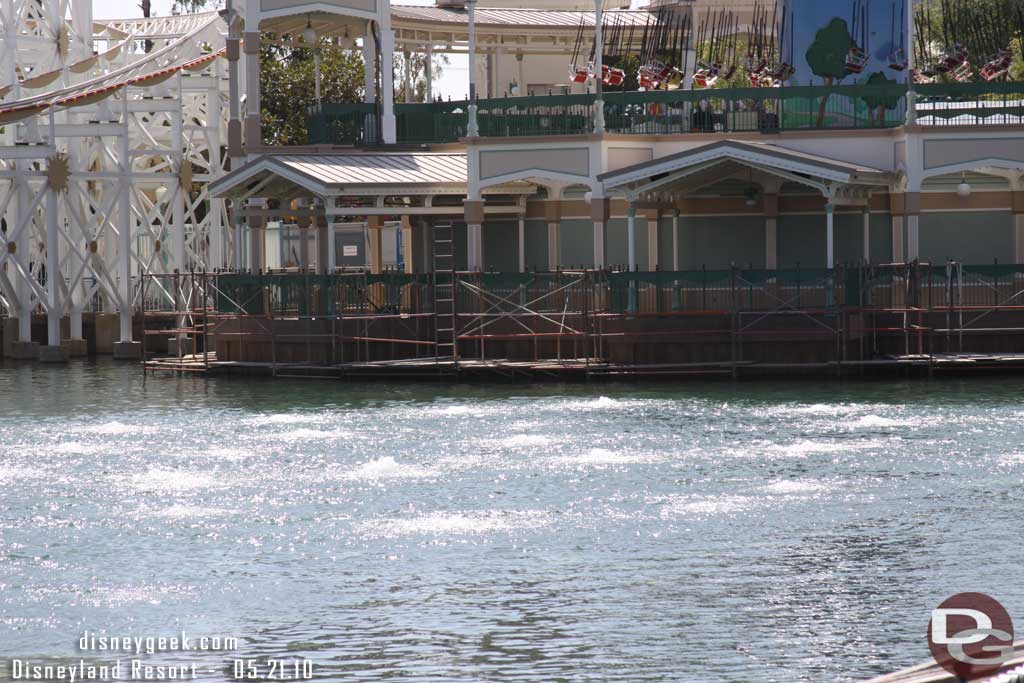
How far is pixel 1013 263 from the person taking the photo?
47.0m

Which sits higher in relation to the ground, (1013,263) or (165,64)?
(165,64)

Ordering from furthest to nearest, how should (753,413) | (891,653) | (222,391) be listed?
(222,391)
(753,413)
(891,653)

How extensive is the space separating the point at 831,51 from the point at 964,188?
732 centimetres

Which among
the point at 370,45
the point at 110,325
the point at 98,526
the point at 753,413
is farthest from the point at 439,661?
the point at 110,325

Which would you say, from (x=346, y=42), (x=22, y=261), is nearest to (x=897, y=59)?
(x=346, y=42)

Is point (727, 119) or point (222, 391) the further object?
point (727, 119)

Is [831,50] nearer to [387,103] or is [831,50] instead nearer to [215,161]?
[387,103]

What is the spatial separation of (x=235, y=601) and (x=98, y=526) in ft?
18.0

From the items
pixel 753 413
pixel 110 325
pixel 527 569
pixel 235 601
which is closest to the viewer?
pixel 235 601

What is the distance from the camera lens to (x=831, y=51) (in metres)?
53.2

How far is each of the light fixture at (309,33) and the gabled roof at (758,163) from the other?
38.7ft

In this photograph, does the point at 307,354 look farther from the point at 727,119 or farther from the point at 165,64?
the point at 165,64

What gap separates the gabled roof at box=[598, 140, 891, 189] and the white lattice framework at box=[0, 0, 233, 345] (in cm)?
1524

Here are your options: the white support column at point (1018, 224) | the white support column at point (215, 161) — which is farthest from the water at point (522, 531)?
the white support column at point (215, 161)
